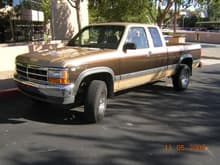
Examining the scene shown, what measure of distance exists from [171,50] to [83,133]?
392cm

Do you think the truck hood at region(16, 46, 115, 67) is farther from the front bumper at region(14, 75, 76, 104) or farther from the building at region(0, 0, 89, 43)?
the building at region(0, 0, 89, 43)

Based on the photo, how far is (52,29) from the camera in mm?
14656

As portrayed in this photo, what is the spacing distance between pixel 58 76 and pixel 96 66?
81 centimetres

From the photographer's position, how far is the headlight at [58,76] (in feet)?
17.8

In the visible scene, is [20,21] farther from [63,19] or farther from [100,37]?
[100,37]

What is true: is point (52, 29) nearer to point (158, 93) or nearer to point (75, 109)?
point (158, 93)

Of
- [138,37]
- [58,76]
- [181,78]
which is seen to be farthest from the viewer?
[181,78]

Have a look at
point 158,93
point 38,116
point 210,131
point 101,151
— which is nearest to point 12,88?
point 38,116

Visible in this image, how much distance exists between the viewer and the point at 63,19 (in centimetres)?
1473

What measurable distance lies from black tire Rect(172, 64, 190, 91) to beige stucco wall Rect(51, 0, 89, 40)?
23.8ft

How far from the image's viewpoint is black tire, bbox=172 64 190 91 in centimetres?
Result: 886
